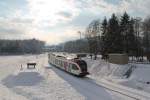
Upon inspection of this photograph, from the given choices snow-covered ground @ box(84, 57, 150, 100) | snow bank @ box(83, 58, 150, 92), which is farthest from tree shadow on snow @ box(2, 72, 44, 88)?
snow bank @ box(83, 58, 150, 92)

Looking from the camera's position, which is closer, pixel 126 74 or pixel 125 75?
pixel 125 75

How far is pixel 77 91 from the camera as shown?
2516cm

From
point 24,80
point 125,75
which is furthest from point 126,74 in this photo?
point 24,80

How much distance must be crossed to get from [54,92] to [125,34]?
4644 cm

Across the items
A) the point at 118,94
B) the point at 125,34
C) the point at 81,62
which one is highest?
the point at 125,34

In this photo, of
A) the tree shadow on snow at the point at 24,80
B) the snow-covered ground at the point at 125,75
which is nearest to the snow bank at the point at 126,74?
the snow-covered ground at the point at 125,75

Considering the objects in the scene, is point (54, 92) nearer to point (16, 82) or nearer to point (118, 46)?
point (16, 82)

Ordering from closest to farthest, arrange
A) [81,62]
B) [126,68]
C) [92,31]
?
[81,62]
[126,68]
[92,31]

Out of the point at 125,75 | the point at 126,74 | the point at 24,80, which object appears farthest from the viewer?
the point at 126,74

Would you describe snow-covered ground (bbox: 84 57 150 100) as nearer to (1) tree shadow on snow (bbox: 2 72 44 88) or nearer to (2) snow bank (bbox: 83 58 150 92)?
(2) snow bank (bbox: 83 58 150 92)

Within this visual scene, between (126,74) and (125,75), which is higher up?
(126,74)

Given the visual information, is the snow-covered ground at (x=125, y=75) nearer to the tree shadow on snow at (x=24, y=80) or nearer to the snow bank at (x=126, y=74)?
the snow bank at (x=126, y=74)

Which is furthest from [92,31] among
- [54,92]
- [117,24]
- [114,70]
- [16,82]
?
[54,92]

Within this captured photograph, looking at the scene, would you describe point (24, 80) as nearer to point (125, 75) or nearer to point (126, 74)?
point (125, 75)
